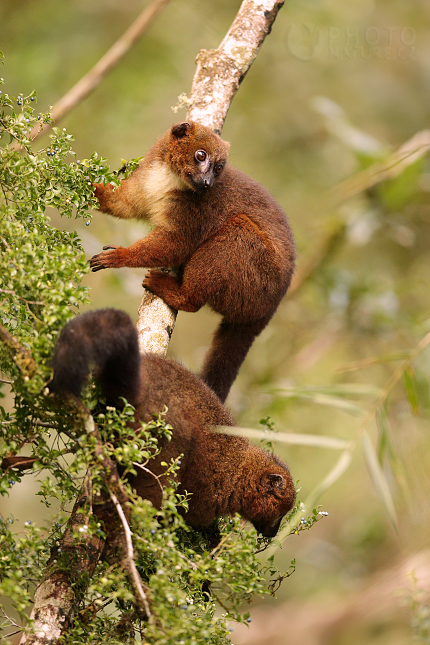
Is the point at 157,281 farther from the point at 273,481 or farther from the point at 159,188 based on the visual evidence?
the point at 273,481

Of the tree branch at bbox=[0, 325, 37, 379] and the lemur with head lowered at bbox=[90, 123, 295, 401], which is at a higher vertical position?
the lemur with head lowered at bbox=[90, 123, 295, 401]

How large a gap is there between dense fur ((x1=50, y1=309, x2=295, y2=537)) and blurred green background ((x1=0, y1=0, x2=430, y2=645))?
1393mm

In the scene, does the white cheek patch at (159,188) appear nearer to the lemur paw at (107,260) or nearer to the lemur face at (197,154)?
the lemur face at (197,154)

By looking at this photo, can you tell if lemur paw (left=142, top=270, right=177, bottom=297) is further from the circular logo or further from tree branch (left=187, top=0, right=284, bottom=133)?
the circular logo

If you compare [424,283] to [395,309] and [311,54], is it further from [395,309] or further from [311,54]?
[311,54]

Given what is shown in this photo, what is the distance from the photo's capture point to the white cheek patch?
5.60 m

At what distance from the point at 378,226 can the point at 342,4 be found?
4985 millimetres

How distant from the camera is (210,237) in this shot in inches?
219

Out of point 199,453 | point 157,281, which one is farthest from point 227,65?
point 199,453

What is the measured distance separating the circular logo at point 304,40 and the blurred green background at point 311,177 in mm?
31

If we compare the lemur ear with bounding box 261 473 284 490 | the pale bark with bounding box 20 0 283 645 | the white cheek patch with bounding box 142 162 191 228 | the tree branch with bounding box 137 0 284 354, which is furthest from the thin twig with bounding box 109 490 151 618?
the tree branch with bounding box 137 0 284 354

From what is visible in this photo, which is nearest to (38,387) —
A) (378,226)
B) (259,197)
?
(259,197)

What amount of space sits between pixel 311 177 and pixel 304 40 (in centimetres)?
246

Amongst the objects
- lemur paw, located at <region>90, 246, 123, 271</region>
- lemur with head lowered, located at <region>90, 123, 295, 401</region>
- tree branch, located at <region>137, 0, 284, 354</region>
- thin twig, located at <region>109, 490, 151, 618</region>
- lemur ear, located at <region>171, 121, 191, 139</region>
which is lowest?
thin twig, located at <region>109, 490, 151, 618</region>
